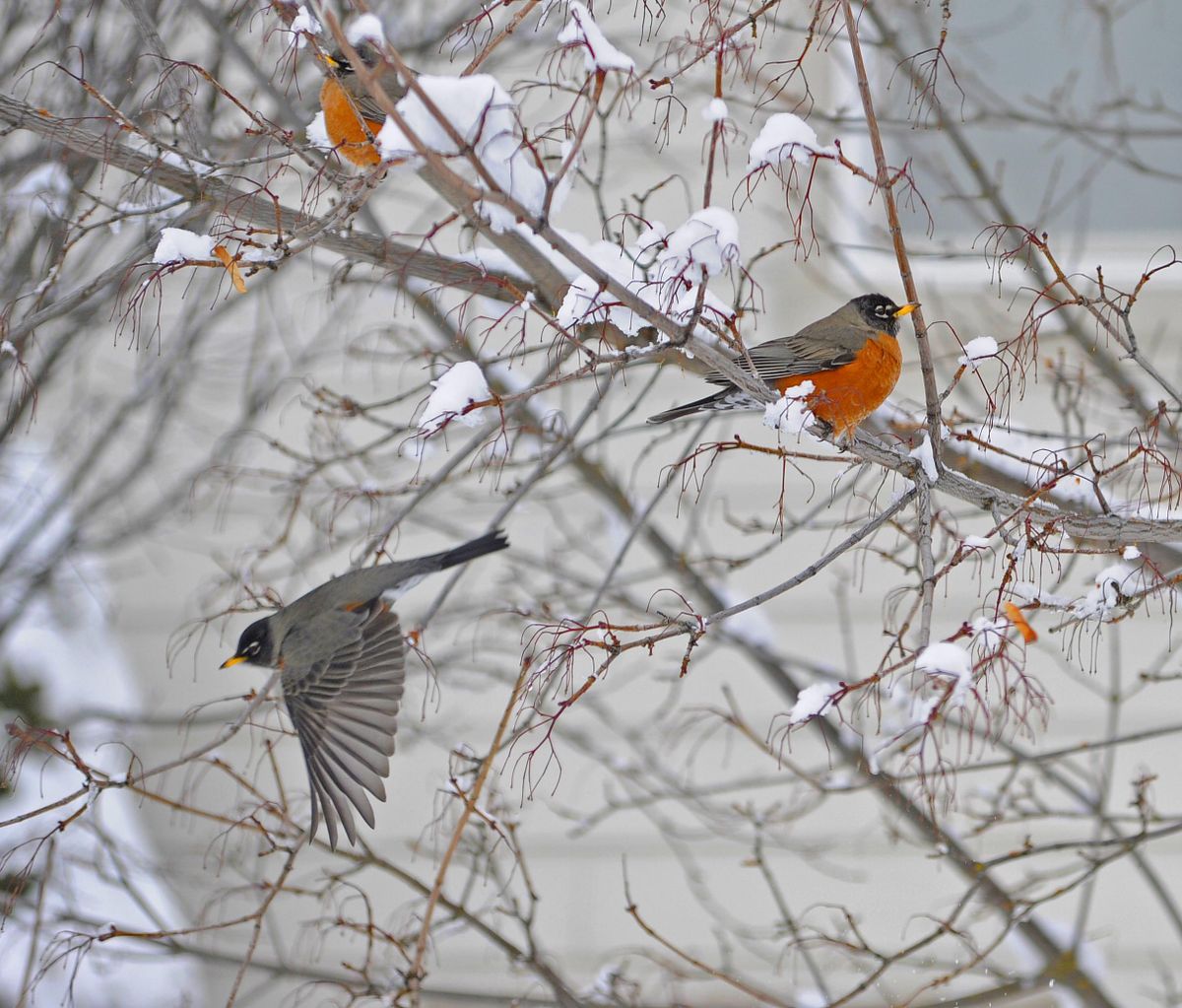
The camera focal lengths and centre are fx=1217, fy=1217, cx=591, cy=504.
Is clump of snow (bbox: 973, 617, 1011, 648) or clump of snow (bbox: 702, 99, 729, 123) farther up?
clump of snow (bbox: 702, 99, 729, 123)

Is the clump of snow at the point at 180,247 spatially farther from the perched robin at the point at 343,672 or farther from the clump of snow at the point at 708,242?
the perched robin at the point at 343,672

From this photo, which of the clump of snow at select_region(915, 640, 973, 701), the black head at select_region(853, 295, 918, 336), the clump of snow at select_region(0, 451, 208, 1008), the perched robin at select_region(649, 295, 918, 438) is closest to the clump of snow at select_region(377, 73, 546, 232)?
the clump of snow at select_region(915, 640, 973, 701)

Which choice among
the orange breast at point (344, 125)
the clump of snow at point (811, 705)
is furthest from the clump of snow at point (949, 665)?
the orange breast at point (344, 125)

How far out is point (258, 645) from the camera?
9.13 ft

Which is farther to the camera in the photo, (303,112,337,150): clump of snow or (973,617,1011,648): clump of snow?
(303,112,337,150): clump of snow

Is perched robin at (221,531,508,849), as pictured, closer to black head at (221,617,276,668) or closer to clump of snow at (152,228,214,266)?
black head at (221,617,276,668)

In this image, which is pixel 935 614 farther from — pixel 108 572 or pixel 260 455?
pixel 108 572

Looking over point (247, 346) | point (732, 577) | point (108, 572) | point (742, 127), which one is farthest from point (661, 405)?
point (108, 572)

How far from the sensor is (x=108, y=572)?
195 inches

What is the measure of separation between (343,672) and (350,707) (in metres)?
0.09

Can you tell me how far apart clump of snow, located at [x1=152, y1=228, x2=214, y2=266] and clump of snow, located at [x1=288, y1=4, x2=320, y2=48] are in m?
0.29

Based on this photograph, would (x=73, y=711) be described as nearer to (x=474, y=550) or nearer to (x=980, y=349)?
(x=474, y=550)

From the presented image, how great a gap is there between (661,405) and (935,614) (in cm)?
123

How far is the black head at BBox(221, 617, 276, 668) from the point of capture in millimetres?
2740
